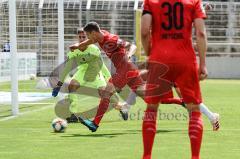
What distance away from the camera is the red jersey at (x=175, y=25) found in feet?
26.2

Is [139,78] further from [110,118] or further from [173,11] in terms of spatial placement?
[173,11]

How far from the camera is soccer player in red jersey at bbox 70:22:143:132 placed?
12.0 m

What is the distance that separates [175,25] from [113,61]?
510 centimetres

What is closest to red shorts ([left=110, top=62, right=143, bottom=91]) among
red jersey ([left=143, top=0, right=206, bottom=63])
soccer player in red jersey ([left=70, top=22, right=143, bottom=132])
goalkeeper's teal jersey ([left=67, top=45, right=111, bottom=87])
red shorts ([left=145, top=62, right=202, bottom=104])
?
soccer player in red jersey ([left=70, top=22, right=143, bottom=132])

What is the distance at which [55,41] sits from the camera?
40594 millimetres

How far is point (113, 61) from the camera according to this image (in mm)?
13023


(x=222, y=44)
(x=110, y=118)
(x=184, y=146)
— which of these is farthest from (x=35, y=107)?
(x=222, y=44)

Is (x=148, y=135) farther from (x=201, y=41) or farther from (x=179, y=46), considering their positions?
(x=201, y=41)

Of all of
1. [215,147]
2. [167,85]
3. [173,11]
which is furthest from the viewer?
[215,147]

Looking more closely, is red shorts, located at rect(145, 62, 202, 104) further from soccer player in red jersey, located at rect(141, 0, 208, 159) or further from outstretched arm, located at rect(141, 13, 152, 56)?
outstretched arm, located at rect(141, 13, 152, 56)

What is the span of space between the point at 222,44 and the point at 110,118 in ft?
94.4

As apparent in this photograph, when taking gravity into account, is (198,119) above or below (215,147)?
above

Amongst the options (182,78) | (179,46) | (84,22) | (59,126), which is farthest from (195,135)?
(84,22)

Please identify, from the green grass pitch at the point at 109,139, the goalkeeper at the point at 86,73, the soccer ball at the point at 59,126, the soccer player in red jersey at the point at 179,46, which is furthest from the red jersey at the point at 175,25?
the goalkeeper at the point at 86,73
